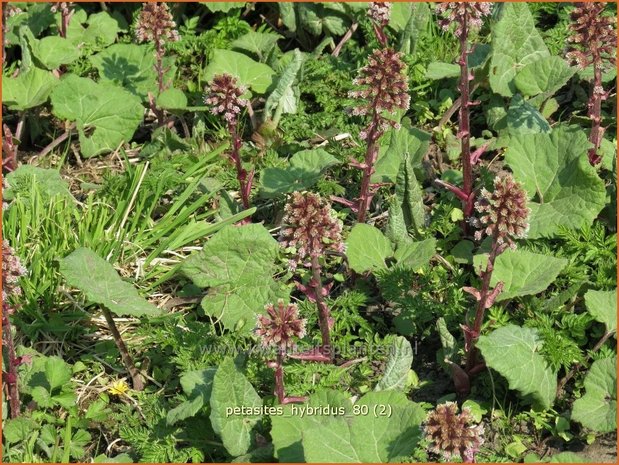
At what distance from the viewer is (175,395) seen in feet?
15.8

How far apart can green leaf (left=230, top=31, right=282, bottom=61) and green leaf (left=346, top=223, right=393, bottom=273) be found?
2.17 meters

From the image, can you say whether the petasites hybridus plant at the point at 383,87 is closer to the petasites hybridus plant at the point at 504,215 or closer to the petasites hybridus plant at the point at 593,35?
the petasites hybridus plant at the point at 504,215

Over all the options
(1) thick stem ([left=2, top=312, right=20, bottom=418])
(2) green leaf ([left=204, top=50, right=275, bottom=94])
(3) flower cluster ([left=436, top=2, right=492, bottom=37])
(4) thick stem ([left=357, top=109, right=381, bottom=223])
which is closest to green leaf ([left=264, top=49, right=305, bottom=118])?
(2) green leaf ([left=204, top=50, right=275, bottom=94])

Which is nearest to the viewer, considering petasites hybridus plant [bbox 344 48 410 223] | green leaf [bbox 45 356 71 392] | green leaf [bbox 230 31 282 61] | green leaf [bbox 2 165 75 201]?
green leaf [bbox 45 356 71 392]

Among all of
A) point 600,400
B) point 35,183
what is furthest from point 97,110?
point 600,400

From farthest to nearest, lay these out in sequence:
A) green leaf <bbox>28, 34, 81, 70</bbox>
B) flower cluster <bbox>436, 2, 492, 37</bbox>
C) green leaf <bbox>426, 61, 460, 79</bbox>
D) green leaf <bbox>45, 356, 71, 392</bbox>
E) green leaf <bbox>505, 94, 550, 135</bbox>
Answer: green leaf <bbox>28, 34, 81, 70</bbox> < green leaf <bbox>426, 61, 460, 79</bbox> < green leaf <bbox>505, 94, 550, 135</bbox> < flower cluster <bbox>436, 2, 492, 37</bbox> < green leaf <bbox>45, 356, 71, 392</bbox>

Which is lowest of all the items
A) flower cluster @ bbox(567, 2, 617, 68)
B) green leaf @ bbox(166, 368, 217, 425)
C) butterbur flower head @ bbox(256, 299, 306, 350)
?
green leaf @ bbox(166, 368, 217, 425)

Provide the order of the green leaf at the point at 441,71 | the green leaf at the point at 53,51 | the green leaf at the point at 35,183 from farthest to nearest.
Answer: the green leaf at the point at 53,51
the green leaf at the point at 441,71
the green leaf at the point at 35,183

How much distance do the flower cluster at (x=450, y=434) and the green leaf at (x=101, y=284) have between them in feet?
4.92

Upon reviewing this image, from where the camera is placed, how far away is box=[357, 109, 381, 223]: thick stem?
5094 millimetres

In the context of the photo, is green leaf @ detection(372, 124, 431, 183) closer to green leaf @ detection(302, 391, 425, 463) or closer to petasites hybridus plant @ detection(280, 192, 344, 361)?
petasites hybridus plant @ detection(280, 192, 344, 361)

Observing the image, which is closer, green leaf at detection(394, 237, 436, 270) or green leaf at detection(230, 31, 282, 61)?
green leaf at detection(394, 237, 436, 270)

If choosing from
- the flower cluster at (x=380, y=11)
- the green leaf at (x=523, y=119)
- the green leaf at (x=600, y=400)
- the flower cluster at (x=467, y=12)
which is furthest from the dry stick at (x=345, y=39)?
the green leaf at (x=600, y=400)

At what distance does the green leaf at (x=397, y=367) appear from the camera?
181 inches
